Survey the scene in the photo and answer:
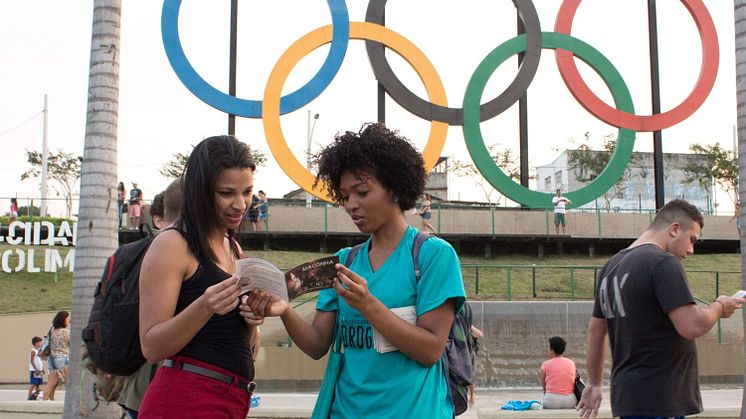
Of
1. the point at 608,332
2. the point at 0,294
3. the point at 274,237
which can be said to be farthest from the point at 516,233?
the point at 608,332

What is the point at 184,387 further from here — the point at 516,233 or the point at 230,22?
the point at 516,233

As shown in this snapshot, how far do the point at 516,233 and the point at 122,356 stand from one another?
23746mm

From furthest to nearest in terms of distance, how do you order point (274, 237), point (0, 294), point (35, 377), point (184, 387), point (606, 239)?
1. point (606, 239)
2. point (274, 237)
3. point (0, 294)
4. point (35, 377)
5. point (184, 387)

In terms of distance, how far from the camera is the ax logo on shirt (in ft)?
12.8

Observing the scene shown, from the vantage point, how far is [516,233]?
26062 millimetres

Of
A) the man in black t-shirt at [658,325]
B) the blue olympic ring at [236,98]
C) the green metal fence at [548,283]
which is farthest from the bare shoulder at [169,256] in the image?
the blue olympic ring at [236,98]

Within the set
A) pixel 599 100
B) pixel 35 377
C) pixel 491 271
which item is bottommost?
pixel 35 377

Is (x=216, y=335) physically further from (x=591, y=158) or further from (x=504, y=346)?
(x=591, y=158)

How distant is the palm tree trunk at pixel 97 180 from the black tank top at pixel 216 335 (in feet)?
13.4

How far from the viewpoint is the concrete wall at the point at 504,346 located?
1510 cm

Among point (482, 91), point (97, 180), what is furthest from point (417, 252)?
point (482, 91)

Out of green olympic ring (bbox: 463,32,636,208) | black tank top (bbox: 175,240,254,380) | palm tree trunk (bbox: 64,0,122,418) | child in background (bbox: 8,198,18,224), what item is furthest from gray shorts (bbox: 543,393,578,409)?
child in background (bbox: 8,198,18,224)

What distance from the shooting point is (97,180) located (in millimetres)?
6840

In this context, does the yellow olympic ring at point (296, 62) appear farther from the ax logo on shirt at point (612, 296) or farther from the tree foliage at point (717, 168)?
the tree foliage at point (717, 168)
